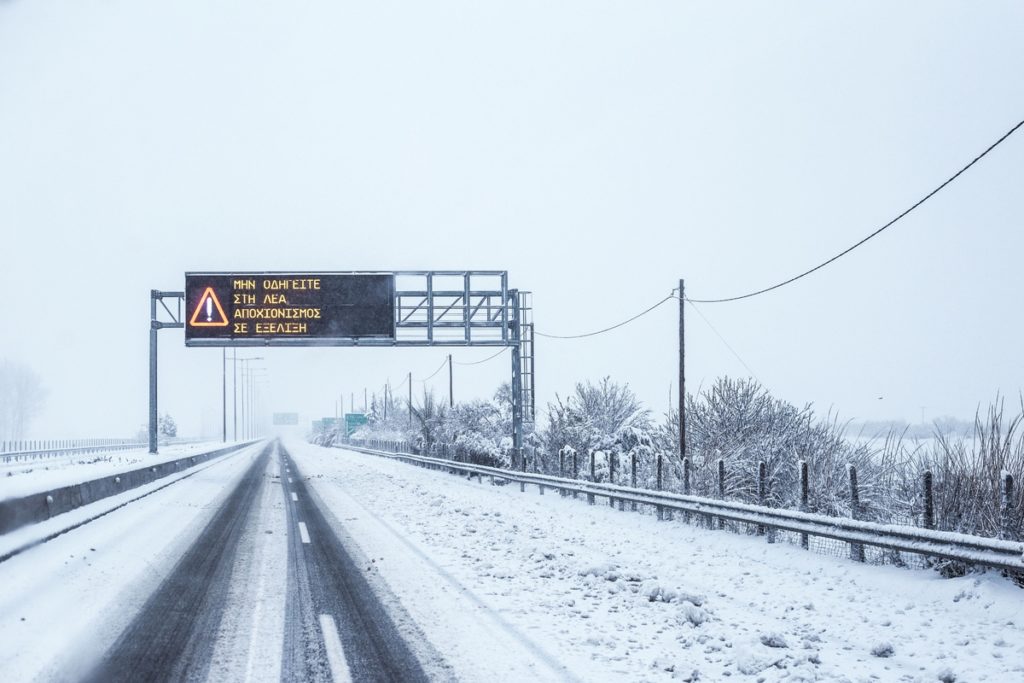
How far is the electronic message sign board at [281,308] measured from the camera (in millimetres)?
26594

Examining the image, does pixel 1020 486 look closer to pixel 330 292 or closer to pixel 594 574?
pixel 594 574

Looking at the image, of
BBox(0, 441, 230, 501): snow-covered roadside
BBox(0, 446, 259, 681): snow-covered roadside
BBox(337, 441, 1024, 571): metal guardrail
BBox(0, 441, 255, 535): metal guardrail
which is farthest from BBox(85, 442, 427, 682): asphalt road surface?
BBox(337, 441, 1024, 571): metal guardrail

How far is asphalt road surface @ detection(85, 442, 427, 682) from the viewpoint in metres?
5.55

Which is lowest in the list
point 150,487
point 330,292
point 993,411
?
point 150,487

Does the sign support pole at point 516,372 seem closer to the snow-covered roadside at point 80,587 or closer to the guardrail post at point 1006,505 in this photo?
the snow-covered roadside at point 80,587

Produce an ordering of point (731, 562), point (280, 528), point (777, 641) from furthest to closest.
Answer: point (280, 528) → point (731, 562) → point (777, 641)

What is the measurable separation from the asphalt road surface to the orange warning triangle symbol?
1648 centimetres

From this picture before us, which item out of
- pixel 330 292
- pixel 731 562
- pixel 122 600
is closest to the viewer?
pixel 122 600

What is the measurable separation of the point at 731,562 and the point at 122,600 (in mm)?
7461

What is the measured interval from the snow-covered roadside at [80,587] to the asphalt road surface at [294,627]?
0.22 m

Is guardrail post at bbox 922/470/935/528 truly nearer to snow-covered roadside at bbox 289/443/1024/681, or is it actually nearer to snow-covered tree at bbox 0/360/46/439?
snow-covered roadside at bbox 289/443/1024/681

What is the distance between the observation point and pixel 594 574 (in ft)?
30.8

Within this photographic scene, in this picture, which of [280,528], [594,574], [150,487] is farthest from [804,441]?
[150,487]

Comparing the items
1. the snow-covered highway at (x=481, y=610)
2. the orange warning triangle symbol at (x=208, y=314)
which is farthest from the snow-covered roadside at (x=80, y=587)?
the orange warning triangle symbol at (x=208, y=314)
